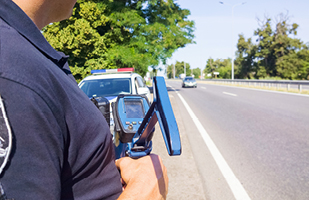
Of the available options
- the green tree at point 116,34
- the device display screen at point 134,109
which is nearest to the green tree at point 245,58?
the green tree at point 116,34

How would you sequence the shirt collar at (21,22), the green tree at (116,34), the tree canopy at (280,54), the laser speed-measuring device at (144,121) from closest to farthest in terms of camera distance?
the shirt collar at (21,22) → the laser speed-measuring device at (144,121) → the green tree at (116,34) → the tree canopy at (280,54)

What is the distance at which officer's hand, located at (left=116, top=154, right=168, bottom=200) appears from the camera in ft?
3.31

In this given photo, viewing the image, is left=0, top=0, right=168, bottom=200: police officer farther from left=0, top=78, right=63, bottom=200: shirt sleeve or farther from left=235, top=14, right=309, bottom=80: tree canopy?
left=235, top=14, right=309, bottom=80: tree canopy

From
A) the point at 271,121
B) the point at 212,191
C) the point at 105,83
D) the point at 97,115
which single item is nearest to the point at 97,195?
the point at 97,115

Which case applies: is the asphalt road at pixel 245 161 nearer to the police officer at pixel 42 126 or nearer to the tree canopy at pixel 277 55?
the police officer at pixel 42 126

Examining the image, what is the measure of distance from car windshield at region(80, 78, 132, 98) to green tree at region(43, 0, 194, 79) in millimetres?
10014

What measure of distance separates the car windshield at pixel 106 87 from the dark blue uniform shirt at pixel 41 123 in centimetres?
583

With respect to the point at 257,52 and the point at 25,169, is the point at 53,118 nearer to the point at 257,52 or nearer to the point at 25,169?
the point at 25,169

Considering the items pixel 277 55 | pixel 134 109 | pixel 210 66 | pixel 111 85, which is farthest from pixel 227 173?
pixel 210 66

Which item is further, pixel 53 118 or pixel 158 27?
pixel 158 27

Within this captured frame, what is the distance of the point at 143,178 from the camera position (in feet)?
3.51

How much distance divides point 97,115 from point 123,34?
18837mm

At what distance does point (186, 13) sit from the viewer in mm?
22281

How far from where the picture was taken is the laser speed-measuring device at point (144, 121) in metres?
0.93
